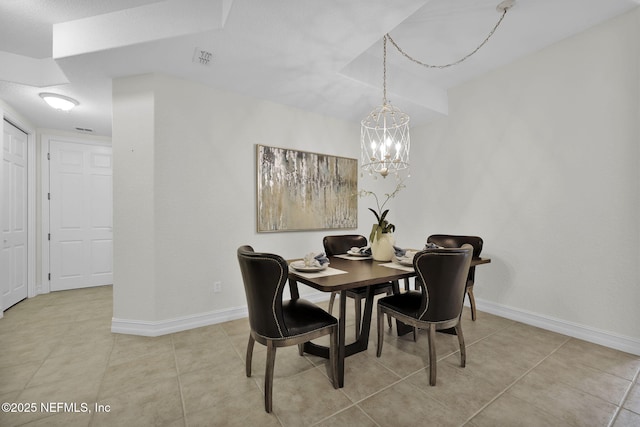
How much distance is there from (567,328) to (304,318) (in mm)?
2586

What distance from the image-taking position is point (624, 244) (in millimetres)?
2291

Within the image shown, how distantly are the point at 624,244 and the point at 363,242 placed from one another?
7.27 ft

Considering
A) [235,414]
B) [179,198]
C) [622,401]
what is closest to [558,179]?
[622,401]

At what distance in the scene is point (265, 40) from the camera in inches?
87.3

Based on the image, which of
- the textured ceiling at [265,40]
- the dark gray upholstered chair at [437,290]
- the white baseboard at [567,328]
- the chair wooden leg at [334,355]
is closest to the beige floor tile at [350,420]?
the chair wooden leg at [334,355]

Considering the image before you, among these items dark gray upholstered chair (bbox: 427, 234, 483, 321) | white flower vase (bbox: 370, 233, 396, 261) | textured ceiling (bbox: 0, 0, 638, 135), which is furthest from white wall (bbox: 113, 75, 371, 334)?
dark gray upholstered chair (bbox: 427, 234, 483, 321)

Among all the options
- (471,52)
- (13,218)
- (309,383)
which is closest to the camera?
(309,383)

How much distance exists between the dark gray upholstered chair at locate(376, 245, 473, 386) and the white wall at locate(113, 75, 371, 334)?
1.93 metres

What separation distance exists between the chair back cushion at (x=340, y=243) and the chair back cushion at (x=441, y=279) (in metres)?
1.21

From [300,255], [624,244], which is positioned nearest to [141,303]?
[300,255]

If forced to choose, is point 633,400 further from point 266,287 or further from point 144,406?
point 144,406

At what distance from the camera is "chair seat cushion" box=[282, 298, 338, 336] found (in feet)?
5.45

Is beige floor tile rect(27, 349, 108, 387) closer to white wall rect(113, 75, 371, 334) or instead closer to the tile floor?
the tile floor

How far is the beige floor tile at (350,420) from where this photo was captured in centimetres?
146
